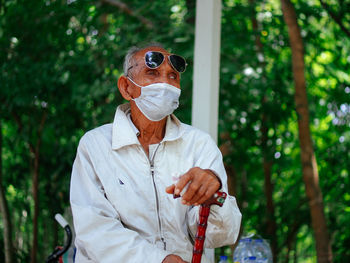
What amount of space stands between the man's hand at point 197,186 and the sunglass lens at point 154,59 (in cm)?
75

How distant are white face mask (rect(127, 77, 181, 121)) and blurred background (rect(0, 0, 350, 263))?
193cm

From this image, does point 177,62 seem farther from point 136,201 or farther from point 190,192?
point 190,192

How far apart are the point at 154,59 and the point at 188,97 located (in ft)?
7.55

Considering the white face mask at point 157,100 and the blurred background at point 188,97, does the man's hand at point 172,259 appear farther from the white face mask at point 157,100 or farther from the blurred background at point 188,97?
the blurred background at point 188,97

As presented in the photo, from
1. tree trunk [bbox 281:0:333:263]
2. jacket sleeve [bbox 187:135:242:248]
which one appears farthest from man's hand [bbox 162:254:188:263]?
tree trunk [bbox 281:0:333:263]

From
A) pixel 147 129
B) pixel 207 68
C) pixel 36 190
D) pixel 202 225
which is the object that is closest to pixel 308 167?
pixel 207 68

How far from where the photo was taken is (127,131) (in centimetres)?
230

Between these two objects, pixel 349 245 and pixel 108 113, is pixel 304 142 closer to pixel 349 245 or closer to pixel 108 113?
pixel 349 245

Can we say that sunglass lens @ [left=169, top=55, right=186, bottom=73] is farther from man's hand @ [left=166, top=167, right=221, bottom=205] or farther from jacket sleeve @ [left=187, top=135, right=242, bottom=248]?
man's hand @ [left=166, top=167, right=221, bottom=205]

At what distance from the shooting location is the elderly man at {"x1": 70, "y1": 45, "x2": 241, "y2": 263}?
2.04m

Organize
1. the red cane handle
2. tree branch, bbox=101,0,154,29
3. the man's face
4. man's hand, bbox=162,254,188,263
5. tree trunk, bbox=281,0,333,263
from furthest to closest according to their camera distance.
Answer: tree branch, bbox=101,0,154,29 → tree trunk, bbox=281,0,333,263 → the man's face → man's hand, bbox=162,254,188,263 → the red cane handle

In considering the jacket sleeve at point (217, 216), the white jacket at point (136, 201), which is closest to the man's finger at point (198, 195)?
the jacket sleeve at point (217, 216)

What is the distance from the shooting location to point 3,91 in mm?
4645

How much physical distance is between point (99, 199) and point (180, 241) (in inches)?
15.8
